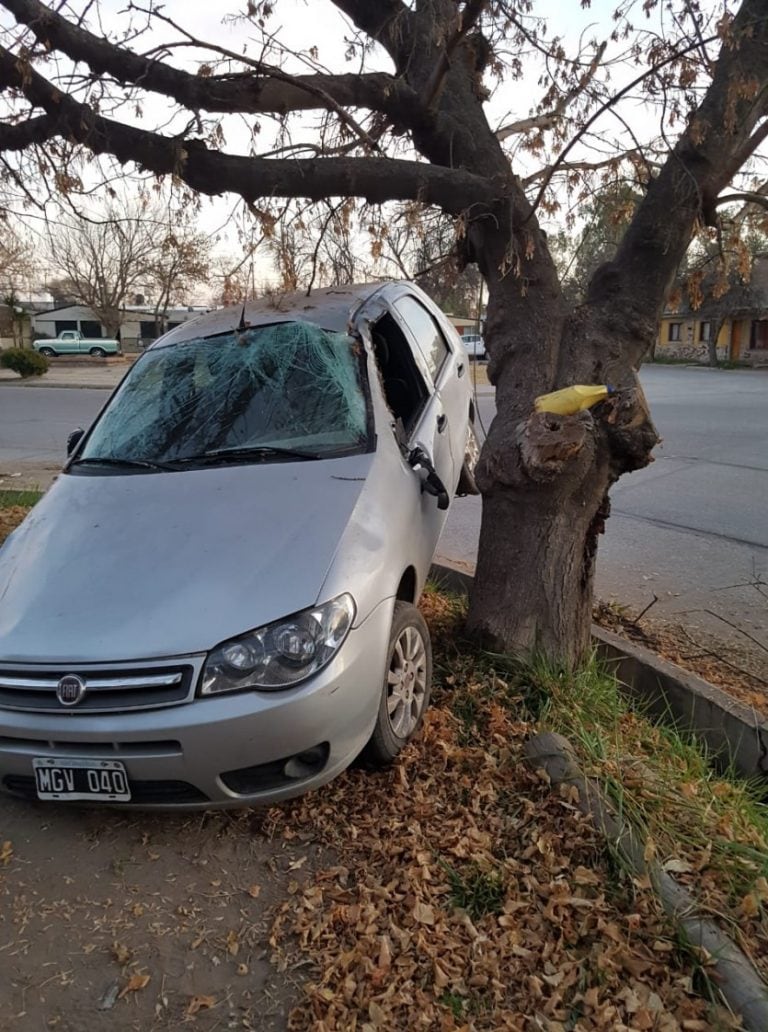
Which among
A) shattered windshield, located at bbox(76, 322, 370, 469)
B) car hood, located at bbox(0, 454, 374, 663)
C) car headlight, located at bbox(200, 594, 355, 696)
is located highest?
shattered windshield, located at bbox(76, 322, 370, 469)

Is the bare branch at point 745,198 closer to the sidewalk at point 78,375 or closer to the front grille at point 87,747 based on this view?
the front grille at point 87,747

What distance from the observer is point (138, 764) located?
2.62 metres

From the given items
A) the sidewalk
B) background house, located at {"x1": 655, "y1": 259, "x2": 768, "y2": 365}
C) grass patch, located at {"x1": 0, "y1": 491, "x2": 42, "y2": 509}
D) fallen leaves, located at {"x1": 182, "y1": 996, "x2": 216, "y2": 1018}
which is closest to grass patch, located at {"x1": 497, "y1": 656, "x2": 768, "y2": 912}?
fallen leaves, located at {"x1": 182, "y1": 996, "x2": 216, "y2": 1018}

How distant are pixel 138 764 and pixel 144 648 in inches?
15.2

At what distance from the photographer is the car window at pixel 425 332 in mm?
5074

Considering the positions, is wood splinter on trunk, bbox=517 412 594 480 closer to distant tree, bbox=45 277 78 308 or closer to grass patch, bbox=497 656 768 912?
grass patch, bbox=497 656 768 912

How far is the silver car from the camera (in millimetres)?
2621

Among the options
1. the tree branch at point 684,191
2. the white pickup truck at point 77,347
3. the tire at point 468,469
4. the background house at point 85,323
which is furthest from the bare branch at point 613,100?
the background house at point 85,323

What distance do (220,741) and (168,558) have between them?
786mm

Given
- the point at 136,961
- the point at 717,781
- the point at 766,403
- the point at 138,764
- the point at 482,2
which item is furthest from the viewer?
the point at 766,403

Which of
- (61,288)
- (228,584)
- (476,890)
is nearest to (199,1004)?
(476,890)

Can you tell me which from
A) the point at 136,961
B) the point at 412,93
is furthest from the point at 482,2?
the point at 136,961

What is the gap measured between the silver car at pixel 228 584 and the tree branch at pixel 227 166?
69 cm

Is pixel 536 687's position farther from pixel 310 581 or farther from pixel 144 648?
pixel 144 648
